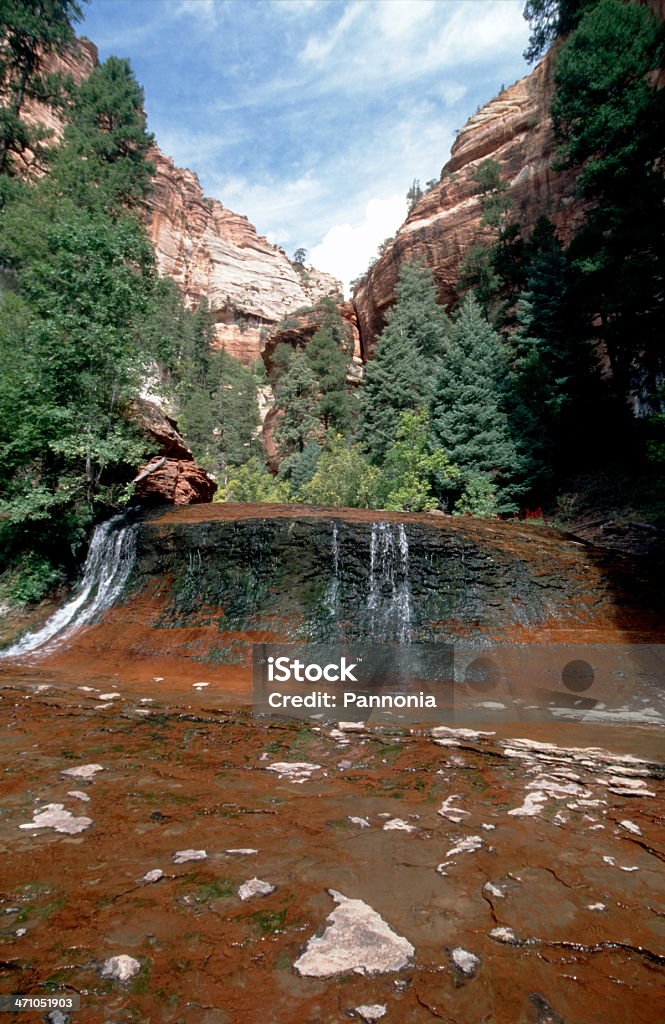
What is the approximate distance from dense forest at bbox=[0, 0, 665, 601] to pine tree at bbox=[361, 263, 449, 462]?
12cm

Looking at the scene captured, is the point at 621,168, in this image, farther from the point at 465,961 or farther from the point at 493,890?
the point at 465,961

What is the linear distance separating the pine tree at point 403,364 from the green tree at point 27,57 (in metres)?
18.1

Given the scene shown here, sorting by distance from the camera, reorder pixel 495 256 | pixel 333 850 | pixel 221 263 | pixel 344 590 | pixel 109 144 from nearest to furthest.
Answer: pixel 333 850, pixel 344 590, pixel 109 144, pixel 495 256, pixel 221 263

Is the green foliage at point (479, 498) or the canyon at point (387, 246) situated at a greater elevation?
the canyon at point (387, 246)

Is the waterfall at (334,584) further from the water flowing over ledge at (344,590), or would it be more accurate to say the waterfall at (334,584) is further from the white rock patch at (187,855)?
the white rock patch at (187,855)

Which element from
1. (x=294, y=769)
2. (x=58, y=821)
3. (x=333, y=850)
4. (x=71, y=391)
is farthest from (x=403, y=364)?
(x=58, y=821)

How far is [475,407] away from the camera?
61.0ft

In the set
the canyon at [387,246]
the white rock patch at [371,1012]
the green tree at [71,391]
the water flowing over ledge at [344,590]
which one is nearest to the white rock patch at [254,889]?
the white rock patch at [371,1012]

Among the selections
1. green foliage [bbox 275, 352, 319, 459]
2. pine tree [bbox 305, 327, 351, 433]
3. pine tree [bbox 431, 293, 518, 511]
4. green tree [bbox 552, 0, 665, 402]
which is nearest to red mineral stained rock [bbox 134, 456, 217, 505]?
pine tree [bbox 431, 293, 518, 511]

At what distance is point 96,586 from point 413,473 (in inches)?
449

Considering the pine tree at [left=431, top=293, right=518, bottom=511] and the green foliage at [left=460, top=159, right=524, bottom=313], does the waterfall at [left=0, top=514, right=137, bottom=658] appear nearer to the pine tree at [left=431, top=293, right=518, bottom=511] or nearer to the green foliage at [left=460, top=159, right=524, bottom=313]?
the pine tree at [left=431, top=293, right=518, bottom=511]

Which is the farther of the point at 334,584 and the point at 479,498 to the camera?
the point at 479,498

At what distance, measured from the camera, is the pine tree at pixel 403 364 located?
2514 cm

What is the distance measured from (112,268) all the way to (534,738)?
44.8 ft
